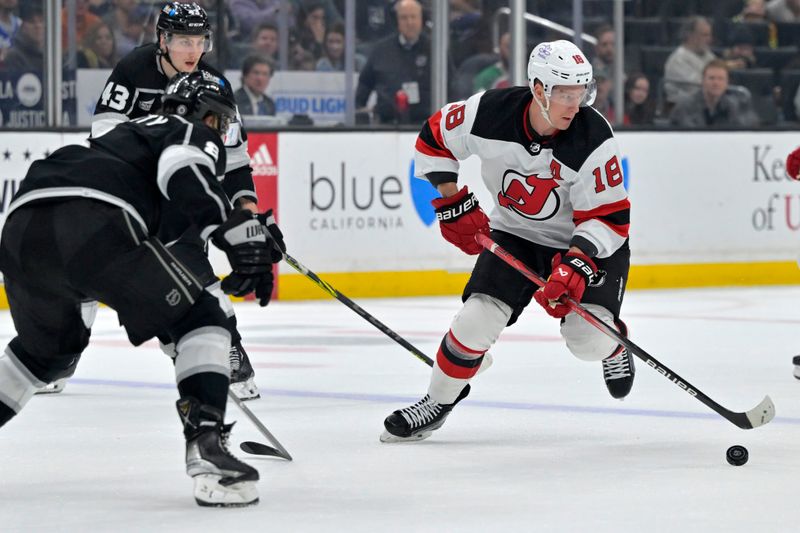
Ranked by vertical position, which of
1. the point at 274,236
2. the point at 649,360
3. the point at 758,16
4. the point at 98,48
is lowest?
the point at 649,360

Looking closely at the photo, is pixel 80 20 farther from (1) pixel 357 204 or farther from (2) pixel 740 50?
(2) pixel 740 50

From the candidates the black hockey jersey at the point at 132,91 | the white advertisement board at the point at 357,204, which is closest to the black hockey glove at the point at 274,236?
the black hockey jersey at the point at 132,91

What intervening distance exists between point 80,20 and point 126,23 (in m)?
0.24

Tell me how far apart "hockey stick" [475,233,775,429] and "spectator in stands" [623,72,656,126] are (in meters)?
5.68

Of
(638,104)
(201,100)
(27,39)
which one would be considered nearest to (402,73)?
(638,104)

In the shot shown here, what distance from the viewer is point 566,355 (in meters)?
6.30

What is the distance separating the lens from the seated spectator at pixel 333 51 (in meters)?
9.03

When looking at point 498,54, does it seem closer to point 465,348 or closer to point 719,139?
point 719,139

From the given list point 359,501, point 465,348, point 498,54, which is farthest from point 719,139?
point 359,501

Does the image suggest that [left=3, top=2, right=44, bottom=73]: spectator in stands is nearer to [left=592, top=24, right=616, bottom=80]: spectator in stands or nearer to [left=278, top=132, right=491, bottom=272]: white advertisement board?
[left=278, top=132, right=491, bottom=272]: white advertisement board

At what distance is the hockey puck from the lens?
3.76 metres

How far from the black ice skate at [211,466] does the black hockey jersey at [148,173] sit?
0.35 meters

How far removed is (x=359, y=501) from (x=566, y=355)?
3050mm

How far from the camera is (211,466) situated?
323cm
